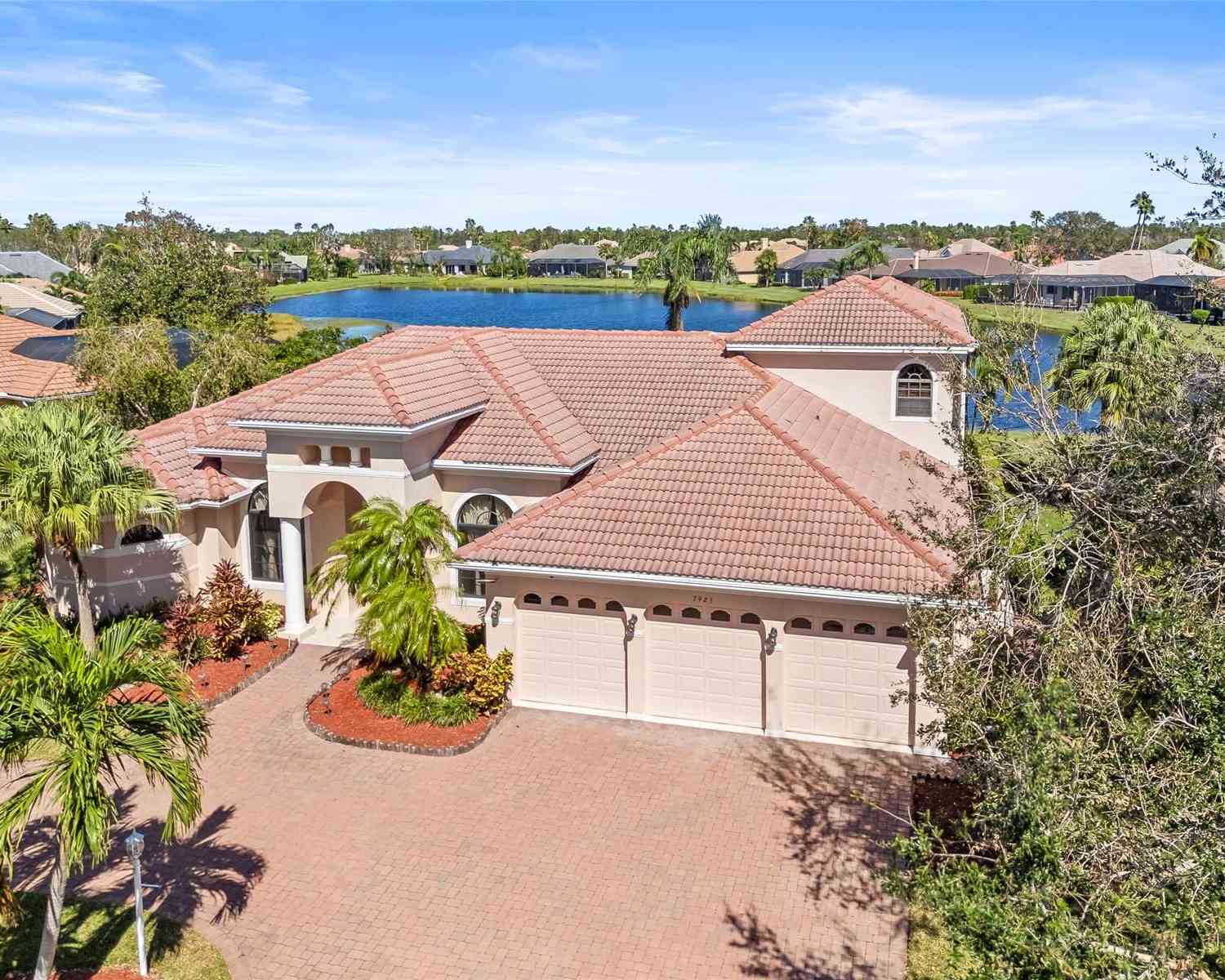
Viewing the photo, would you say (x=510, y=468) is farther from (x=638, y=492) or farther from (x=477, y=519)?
(x=638, y=492)

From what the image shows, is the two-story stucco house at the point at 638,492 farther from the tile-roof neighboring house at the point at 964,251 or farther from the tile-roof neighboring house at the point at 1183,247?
the tile-roof neighboring house at the point at 964,251

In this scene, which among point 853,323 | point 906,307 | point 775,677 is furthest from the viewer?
point 906,307

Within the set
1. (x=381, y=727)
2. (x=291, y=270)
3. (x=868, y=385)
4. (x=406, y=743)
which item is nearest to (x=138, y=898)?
(x=406, y=743)

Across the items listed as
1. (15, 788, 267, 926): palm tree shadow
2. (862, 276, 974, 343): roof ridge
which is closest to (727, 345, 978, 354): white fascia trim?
(862, 276, 974, 343): roof ridge

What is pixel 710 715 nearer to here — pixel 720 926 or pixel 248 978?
pixel 720 926

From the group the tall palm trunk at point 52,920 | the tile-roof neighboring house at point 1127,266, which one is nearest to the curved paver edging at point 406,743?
the tall palm trunk at point 52,920
